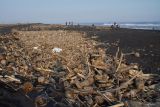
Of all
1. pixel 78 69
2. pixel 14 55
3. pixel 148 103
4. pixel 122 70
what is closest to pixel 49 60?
pixel 14 55

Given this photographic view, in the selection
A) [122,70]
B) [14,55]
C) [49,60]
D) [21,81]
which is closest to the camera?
[122,70]

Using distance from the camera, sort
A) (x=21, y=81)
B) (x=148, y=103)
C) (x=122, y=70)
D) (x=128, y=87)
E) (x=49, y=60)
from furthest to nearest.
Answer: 1. (x=49, y=60)
2. (x=21, y=81)
3. (x=122, y=70)
4. (x=128, y=87)
5. (x=148, y=103)

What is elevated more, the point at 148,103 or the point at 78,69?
the point at 78,69

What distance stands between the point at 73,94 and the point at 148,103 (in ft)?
6.39

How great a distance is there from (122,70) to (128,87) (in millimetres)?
707

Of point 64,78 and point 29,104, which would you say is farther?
point 64,78

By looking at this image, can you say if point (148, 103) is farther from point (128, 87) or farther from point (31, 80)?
point (31, 80)

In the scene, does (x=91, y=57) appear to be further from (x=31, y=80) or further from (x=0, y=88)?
(x=0, y=88)

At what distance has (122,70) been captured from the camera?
8531 mm

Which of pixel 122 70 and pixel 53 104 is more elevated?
pixel 122 70

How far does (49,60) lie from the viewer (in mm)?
12031

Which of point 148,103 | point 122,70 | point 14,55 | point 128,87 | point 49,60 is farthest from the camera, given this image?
point 14,55

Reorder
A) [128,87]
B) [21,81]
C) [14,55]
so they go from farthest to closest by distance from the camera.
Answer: [14,55], [21,81], [128,87]

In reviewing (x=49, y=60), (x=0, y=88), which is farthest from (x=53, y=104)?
(x=49, y=60)
